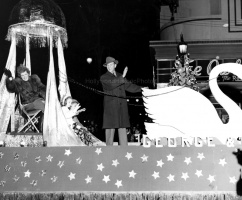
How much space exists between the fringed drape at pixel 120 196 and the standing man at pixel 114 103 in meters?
1.86

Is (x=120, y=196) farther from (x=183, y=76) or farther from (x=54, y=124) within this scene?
(x=183, y=76)

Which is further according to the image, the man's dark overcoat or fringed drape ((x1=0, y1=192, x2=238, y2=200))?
the man's dark overcoat

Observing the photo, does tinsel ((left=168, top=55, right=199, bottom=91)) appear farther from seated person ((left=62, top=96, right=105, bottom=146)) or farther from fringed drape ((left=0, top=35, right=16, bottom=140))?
fringed drape ((left=0, top=35, right=16, bottom=140))

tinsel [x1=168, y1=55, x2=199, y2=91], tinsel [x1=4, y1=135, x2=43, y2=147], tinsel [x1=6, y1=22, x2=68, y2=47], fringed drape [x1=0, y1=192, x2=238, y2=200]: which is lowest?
fringed drape [x1=0, y1=192, x2=238, y2=200]

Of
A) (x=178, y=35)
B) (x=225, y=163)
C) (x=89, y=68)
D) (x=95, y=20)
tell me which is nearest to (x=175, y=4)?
(x=178, y=35)

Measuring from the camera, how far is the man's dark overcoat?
805 centimetres

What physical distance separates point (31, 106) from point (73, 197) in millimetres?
2326

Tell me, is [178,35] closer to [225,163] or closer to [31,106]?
[31,106]

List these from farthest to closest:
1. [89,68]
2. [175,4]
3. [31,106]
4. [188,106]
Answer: [89,68] < [175,4] < [31,106] < [188,106]

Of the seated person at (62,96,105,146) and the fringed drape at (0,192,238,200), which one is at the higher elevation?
the seated person at (62,96,105,146)

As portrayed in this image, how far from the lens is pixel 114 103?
8102mm

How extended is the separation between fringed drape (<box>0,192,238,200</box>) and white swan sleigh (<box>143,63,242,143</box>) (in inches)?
44.8

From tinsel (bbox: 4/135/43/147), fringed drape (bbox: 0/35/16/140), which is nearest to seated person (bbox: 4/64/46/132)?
fringed drape (bbox: 0/35/16/140)

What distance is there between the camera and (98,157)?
21.4 feet
